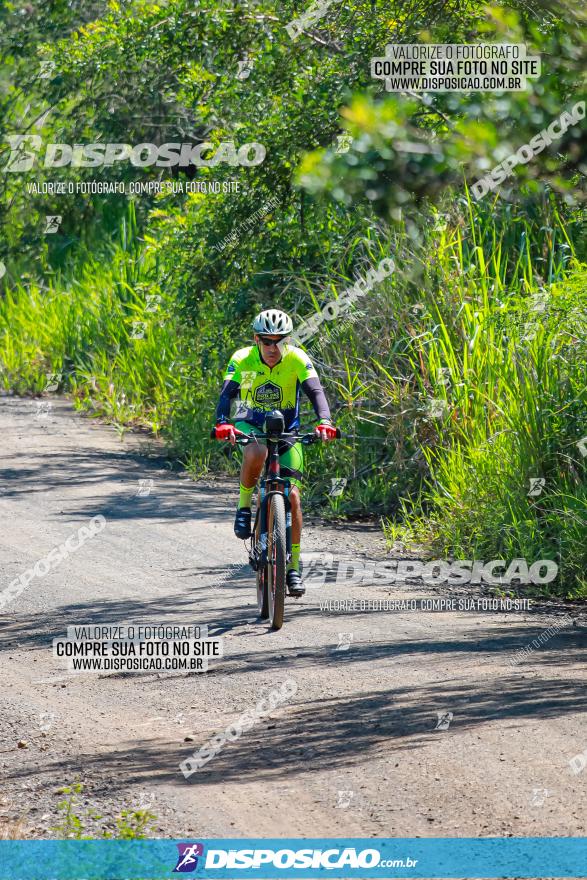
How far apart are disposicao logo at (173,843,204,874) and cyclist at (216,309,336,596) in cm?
374

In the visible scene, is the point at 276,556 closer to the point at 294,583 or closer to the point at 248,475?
the point at 294,583

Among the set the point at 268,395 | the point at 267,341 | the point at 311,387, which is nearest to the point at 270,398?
the point at 268,395

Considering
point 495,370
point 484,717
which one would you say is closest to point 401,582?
point 495,370

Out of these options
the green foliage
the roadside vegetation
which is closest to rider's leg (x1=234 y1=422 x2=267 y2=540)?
the roadside vegetation

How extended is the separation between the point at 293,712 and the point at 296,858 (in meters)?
1.84

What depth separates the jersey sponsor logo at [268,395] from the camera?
30.7ft

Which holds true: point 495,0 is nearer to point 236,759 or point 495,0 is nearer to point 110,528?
point 236,759

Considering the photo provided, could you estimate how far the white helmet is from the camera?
914 centimetres

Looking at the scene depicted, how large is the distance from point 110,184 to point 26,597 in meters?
12.8

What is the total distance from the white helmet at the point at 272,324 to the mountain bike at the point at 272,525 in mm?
562

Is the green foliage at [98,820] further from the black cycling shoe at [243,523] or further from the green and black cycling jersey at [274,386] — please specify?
the green and black cycling jersey at [274,386]

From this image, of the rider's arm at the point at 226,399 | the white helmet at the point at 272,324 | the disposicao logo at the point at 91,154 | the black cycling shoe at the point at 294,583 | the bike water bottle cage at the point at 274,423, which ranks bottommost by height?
the black cycling shoe at the point at 294,583

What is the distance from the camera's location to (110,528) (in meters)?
12.7

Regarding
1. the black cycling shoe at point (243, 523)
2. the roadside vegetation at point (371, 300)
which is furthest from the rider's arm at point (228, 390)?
the roadside vegetation at point (371, 300)
